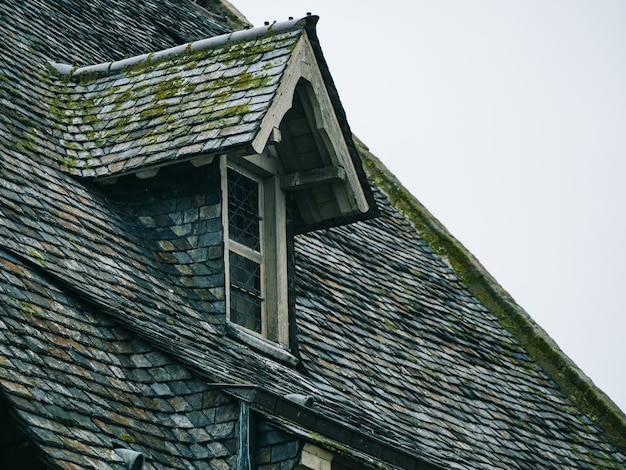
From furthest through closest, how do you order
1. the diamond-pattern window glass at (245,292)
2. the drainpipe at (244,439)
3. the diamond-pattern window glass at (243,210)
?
the diamond-pattern window glass at (243,210) < the diamond-pattern window glass at (245,292) < the drainpipe at (244,439)

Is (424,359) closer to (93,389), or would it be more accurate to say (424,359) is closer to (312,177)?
(312,177)

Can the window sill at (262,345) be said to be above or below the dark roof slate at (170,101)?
below

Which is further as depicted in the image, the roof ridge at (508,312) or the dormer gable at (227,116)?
the roof ridge at (508,312)

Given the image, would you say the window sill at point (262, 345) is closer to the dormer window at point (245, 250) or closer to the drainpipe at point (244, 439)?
the dormer window at point (245, 250)

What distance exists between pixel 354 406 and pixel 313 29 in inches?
104

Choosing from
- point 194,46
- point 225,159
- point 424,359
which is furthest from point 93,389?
point 424,359

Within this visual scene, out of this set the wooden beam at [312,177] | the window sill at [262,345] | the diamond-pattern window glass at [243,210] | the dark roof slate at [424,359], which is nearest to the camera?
the window sill at [262,345]

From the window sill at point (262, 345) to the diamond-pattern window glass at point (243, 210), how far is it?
0.76m

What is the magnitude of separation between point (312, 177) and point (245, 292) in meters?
1.03

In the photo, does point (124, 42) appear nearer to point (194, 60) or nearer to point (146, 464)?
point (194, 60)

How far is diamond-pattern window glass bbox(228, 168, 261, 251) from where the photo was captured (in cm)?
925

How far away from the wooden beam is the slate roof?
0.85 meters

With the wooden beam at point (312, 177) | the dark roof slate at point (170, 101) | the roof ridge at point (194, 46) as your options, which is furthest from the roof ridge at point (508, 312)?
the dark roof slate at point (170, 101)

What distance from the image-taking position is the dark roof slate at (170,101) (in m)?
8.82
